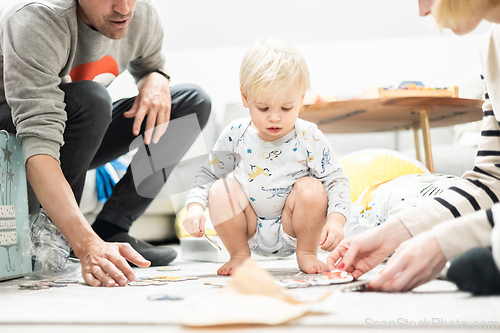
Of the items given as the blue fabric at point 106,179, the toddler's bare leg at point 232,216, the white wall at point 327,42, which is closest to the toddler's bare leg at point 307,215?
the toddler's bare leg at point 232,216

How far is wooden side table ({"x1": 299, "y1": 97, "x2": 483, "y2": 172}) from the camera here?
1471mm

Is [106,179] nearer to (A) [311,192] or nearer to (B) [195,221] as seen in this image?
(B) [195,221]

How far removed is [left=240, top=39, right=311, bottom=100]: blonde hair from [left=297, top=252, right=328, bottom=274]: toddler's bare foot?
0.35 meters

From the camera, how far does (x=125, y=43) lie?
120 centimetres

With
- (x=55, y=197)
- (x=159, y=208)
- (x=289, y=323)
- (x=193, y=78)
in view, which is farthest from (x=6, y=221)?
(x=193, y=78)

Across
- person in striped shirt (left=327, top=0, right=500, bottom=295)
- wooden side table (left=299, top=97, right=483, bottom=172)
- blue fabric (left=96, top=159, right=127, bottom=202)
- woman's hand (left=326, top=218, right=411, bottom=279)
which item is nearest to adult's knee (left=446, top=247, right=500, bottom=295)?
person in striped shirt (left=327, top=0, right=500, bottom=295)

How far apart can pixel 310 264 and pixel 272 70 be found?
1.34 feet

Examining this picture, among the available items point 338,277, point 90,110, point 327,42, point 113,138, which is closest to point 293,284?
point 338,277

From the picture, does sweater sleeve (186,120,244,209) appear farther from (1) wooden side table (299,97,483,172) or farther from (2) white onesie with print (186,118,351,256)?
(1) wooden side table (299,97,483,172)

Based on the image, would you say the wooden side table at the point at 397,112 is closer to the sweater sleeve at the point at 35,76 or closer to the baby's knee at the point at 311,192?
the baby's knee at the point at 311,192

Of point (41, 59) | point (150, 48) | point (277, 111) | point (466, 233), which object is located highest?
point (150, 48)

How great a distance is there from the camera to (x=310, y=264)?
2.96 feet

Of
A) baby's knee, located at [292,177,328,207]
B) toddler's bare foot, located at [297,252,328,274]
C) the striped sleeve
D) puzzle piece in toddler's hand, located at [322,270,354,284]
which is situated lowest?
toddler's bare foot, located at [297,252,328,274]

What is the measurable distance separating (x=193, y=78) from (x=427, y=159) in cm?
190
